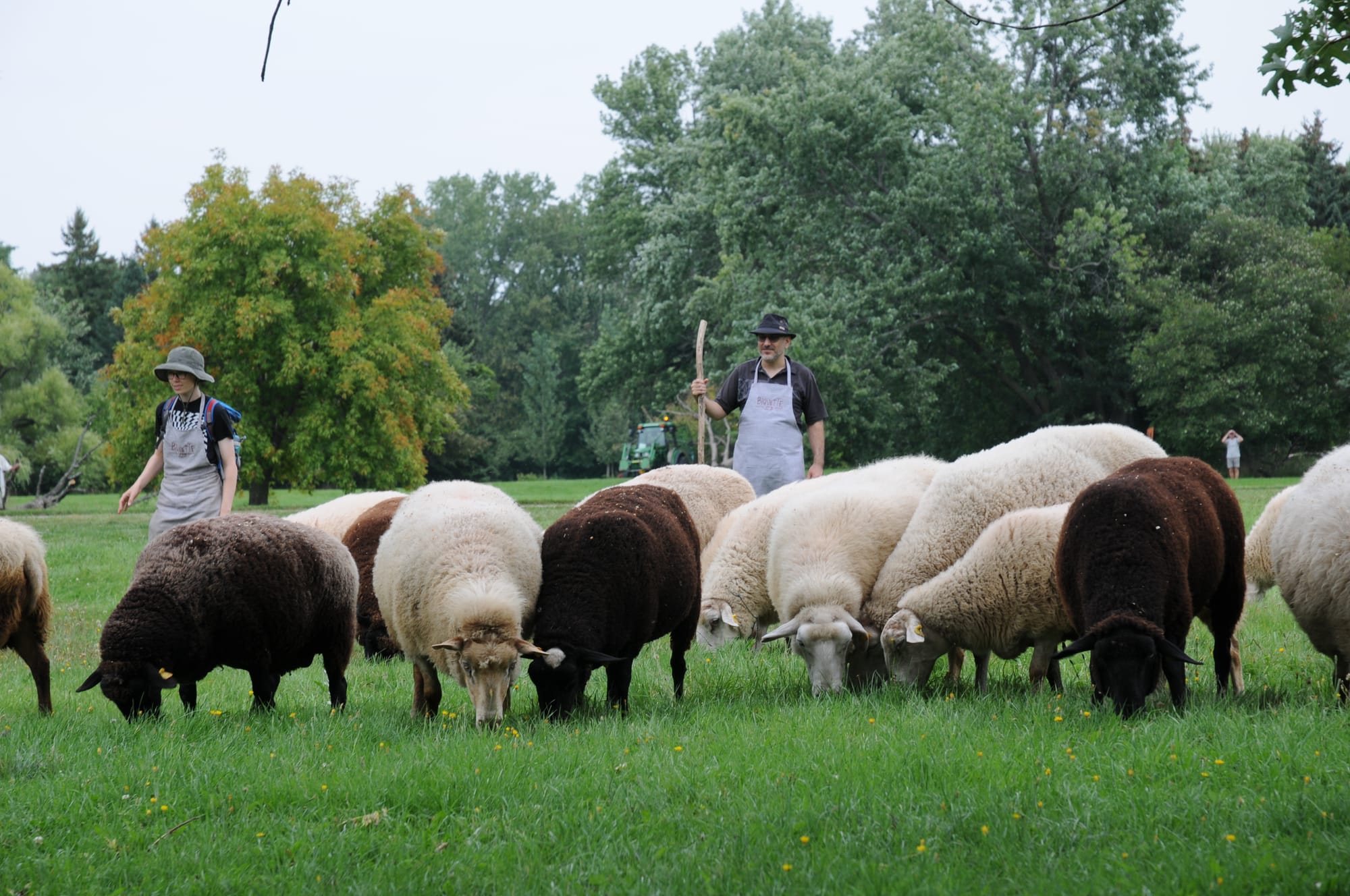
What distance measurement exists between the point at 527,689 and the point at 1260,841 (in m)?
4.76

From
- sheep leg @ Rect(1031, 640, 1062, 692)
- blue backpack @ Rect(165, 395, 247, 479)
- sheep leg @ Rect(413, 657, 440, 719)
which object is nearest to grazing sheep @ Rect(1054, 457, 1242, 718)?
sheep leg @ Rect(1031, 640, 1062, 692)

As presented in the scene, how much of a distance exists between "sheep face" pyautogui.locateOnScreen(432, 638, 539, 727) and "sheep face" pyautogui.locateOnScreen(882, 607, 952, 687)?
88.3 inches

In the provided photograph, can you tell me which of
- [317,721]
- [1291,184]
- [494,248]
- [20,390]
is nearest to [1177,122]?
A: [1291,184]

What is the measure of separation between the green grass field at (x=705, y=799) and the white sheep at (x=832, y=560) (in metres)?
0.56

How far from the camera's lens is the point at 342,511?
36.5 ft

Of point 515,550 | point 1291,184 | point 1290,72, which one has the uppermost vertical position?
point 1291,184

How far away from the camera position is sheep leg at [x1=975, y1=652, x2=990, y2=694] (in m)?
7.12

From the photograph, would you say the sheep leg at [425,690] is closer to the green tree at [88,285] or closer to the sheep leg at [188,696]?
the sheep leg at [188,696]

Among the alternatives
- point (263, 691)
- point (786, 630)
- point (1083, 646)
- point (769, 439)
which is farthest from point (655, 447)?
point (1083, 646)

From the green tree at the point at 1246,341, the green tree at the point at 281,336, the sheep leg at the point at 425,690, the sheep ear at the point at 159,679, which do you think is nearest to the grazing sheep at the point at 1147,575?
the sheep leg at the point at 425,690

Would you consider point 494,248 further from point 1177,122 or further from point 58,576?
point 58,576

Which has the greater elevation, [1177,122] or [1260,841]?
[1177,122]

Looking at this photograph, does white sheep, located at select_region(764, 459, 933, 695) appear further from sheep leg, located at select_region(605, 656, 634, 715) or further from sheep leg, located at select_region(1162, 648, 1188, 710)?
sheep leg, located at select_region(1162, 648, 1188, 710)

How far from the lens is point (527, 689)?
756 centimetres
